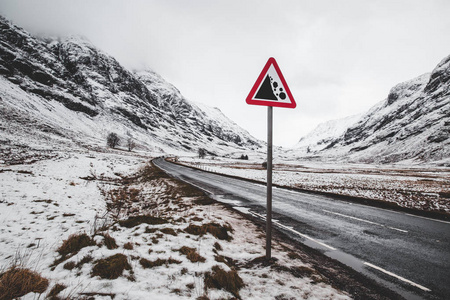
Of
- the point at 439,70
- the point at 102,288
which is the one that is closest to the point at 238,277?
the point at 102,288

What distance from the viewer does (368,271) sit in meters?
4.48

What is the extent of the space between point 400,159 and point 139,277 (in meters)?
160

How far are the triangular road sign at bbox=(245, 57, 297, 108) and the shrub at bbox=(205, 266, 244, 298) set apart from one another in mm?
3203

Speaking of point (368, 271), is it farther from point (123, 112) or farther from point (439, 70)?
point (439, 70)

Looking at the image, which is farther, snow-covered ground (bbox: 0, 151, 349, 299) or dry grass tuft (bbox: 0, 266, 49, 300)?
snow-covered ground (bbox: 0, 151, 349, 299)

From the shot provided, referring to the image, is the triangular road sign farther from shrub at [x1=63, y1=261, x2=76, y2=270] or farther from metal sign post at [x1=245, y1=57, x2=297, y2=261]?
shrub at [x1=63, y1=261, x2=76, y2=270]

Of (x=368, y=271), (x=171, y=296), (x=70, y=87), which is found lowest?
(x=368, y=271)

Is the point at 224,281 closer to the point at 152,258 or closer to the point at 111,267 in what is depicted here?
the point at 152,258

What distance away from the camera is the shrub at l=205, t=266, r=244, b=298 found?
3.28 meters

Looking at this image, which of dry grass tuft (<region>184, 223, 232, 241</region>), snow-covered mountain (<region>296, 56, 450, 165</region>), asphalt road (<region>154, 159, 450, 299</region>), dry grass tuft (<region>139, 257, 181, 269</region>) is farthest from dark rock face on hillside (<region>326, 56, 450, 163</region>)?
dry grass tuft (<region>139, 257, 181, 269</region>)

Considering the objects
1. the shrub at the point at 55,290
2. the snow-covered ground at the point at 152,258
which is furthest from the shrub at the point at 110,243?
the shrub at the point at 55,290

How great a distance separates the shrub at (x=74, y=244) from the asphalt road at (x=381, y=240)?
5.86 m

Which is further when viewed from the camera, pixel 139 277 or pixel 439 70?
→ pixel 439 70

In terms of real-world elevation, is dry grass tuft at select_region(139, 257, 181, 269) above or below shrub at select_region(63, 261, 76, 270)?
below
